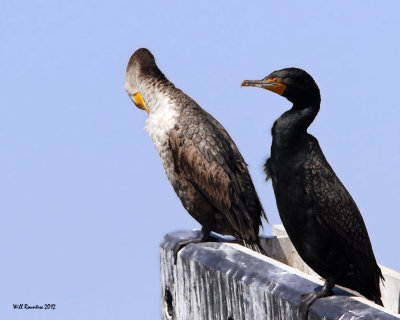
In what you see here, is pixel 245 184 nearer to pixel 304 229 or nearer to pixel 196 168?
pixel 196 168

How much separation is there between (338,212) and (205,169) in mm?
1749

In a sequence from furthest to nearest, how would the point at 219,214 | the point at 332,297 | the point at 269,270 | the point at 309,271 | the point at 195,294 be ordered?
the point at 309,271, the point at 219,214, the point at 195,294, the point at 269,270, the point at 332,297

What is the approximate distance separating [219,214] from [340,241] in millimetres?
1769

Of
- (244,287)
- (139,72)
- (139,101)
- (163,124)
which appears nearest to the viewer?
(244,287)

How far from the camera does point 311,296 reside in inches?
229

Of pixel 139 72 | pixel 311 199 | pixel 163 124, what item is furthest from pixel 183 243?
pixel 311 199

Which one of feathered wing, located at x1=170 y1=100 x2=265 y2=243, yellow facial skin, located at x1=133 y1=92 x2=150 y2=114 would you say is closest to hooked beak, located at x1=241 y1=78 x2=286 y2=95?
feathered wing, located at x1=170 y1=100 x2=265 y2=243

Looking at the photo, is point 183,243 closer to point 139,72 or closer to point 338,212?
point 139,72

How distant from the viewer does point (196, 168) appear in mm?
7477

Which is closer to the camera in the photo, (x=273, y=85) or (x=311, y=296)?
(x=311, y=296)

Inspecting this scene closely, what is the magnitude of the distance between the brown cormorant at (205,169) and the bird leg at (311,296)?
1531 millimetres

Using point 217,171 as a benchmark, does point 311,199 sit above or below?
below

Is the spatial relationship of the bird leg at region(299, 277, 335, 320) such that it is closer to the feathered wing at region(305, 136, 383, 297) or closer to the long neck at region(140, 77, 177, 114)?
the feathered wing at region(305, 136, 383, 297)

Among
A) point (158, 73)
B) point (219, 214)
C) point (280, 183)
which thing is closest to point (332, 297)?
point (280, 183)
